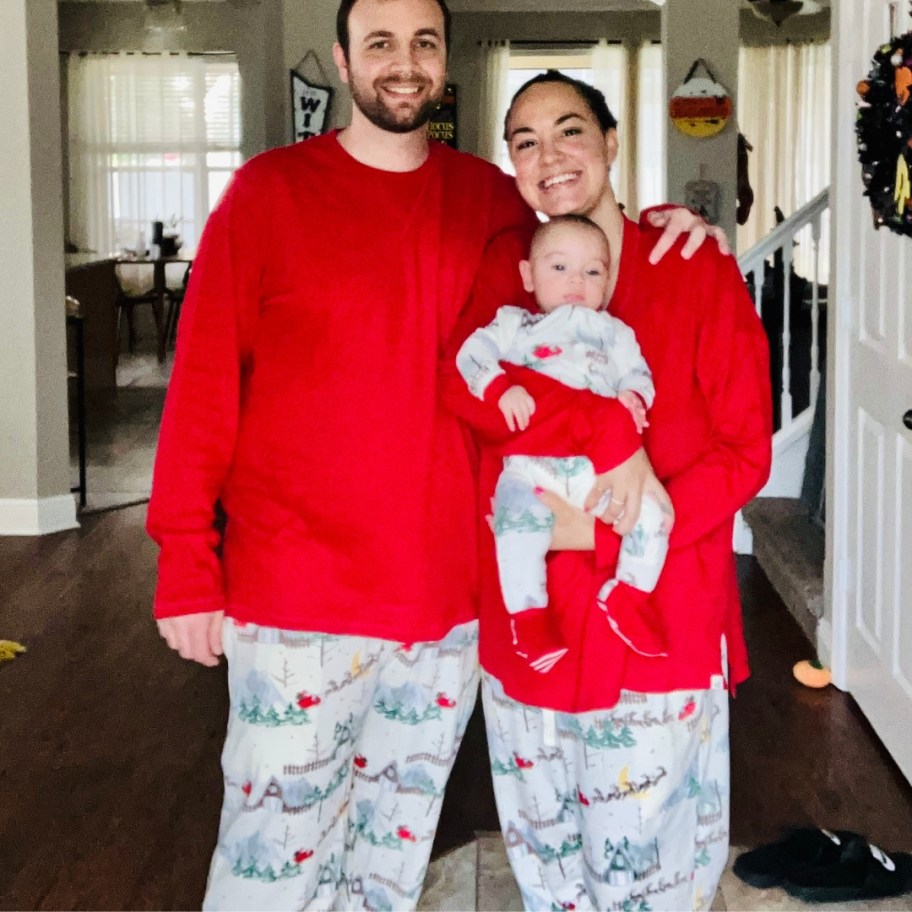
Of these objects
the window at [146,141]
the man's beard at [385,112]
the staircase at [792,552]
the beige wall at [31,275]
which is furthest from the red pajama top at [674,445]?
the window at [146,141]

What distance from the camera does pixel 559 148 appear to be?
164cm

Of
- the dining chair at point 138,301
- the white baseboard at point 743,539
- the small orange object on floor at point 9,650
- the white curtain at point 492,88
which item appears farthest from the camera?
the white curtain at point 492,88

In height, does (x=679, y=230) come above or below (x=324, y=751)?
above

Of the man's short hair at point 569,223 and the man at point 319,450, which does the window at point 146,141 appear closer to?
the man at point 319,450

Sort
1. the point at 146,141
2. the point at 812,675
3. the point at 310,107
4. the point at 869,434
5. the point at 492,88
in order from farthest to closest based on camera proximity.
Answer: the point at 146,141 < the point at 492,88 < the point at 310,107 < the point at 812,675 < the point at 869,434

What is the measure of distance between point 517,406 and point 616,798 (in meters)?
0.55

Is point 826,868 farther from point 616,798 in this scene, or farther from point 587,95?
point 587,95

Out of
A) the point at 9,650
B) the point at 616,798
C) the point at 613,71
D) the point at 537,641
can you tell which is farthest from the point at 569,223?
the point at 613,71

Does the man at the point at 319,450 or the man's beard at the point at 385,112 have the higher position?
the man's beard at the point at 385,112

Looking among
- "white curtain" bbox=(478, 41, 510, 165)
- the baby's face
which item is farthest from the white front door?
"white curtain" bbox=(478, 41, 510, 165)

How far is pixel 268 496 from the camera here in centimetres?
177

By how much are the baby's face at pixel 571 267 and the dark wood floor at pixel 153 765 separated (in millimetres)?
1423

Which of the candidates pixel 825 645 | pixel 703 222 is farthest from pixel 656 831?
pixel 825 645

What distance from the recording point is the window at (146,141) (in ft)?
39.4
